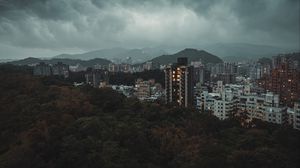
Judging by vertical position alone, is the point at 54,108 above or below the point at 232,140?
above

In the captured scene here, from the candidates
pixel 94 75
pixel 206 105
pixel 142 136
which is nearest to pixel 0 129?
pixel 142 136

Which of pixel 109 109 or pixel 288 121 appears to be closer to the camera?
pixel 109 109

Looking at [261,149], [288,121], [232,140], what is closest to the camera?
[261,149]

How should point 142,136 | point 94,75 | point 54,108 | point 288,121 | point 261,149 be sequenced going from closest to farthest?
point 261,149
point 142,136
point 54,108
point 288,121
point 94,75

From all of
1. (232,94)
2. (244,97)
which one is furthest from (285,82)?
(244,97)

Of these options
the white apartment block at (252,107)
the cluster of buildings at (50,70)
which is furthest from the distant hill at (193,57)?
the white apartment block at (252,107)

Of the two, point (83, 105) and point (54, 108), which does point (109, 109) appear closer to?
point (83, 105)

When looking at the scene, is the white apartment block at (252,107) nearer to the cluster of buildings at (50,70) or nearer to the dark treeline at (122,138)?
the dark treeline at (122,138)

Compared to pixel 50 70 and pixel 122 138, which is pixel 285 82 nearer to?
pixel 122 138
